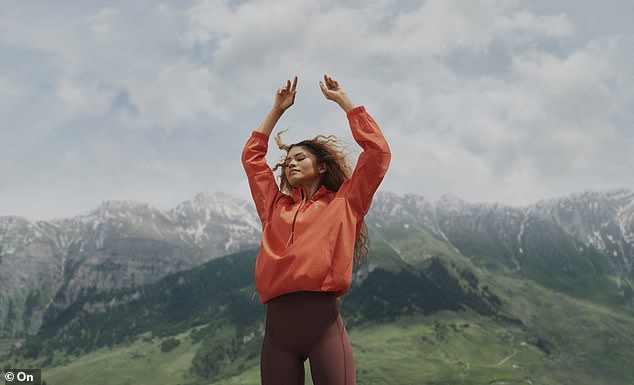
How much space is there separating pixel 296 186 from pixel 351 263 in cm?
115

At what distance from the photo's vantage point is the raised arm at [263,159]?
563 centimetres

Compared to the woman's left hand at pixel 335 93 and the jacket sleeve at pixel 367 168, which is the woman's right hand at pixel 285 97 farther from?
the jacket sleeve at pixel 367 168

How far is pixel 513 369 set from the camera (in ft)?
647

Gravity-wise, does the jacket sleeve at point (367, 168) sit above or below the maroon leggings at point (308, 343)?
above

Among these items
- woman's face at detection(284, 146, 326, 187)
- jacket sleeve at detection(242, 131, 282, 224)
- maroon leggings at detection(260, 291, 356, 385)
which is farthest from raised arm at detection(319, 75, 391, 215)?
maroon leggings at detection(260, 291, 356, 385)

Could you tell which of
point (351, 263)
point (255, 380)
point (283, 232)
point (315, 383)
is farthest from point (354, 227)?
point (255, 380)

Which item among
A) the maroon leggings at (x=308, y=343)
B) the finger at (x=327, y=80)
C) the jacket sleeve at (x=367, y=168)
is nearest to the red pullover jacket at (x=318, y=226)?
the jacket sleeve at (x=367, y=168)

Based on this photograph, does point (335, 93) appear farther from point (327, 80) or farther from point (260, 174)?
point (260, 174)

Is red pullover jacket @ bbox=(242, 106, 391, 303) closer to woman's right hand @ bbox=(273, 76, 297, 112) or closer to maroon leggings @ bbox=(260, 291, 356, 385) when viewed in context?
maroon leggings @ bbox=(260, 291, 356, 385)

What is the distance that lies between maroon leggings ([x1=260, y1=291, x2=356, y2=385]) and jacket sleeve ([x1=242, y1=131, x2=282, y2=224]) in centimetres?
115

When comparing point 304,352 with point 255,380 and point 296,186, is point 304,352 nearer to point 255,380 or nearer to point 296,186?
point 296,186

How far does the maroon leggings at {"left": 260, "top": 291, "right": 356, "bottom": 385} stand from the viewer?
473cm

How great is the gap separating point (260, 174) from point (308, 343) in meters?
1.94

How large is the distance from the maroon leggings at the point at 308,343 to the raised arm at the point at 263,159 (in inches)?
45.4
